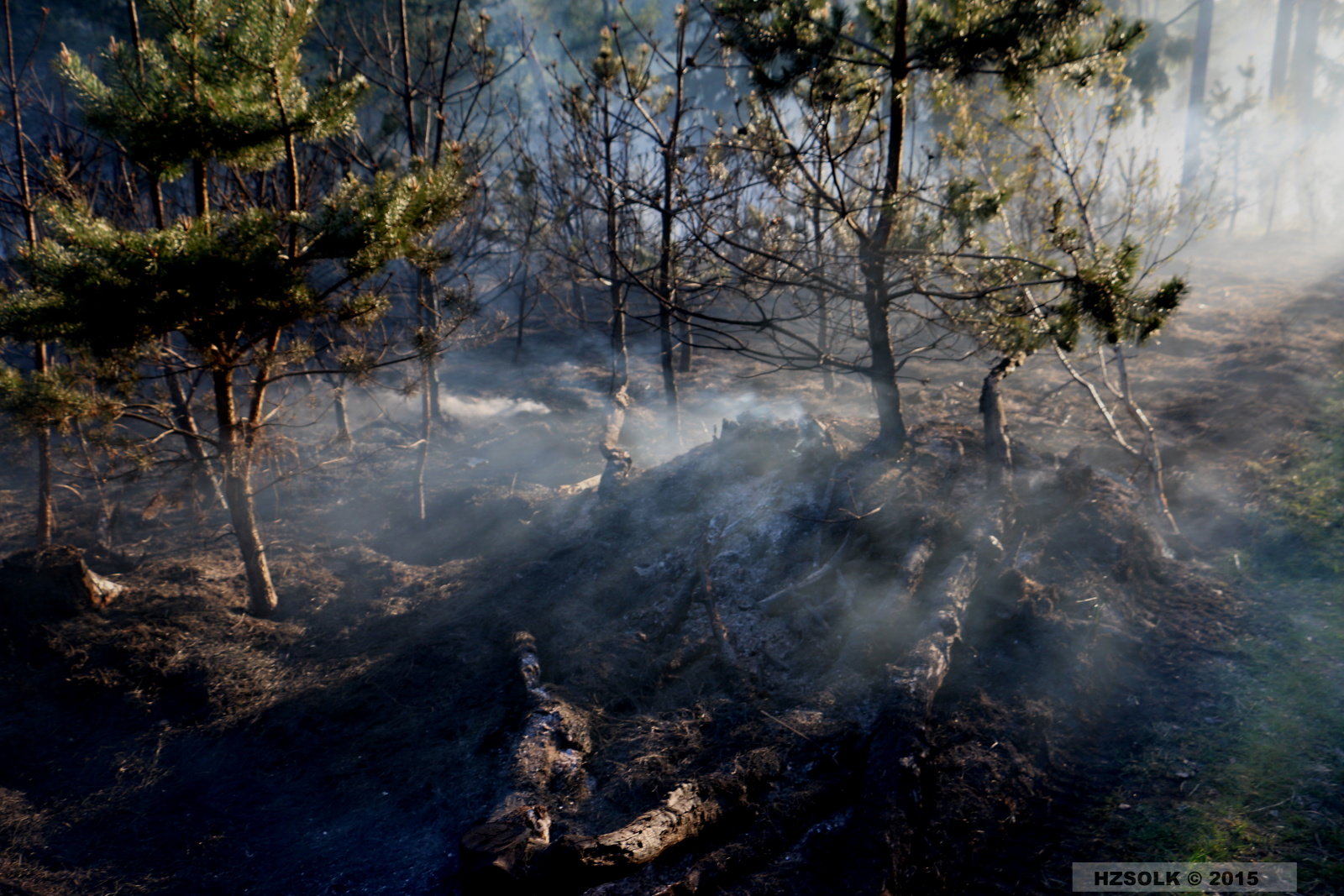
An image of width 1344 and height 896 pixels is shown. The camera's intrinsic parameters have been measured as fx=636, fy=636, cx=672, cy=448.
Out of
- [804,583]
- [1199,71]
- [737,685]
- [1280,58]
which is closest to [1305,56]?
[1280,58]

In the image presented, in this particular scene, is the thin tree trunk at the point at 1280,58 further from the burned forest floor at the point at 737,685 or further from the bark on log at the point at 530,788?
the bark on log at the point at 530,788

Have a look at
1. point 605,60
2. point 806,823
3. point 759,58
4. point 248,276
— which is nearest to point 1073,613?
point 806,823

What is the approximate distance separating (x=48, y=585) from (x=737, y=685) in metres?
7.48

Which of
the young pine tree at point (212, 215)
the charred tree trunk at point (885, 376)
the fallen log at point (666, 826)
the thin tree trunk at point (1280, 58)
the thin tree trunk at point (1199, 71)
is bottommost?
the fallen log at point (666, 826)

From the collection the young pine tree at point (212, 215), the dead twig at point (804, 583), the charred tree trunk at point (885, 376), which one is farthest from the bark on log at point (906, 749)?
the young pine tree at point (212, 215)

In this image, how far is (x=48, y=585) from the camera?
6.89 metres

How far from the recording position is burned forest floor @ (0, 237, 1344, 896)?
12.9 ft

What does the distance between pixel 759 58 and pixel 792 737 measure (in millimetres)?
5753

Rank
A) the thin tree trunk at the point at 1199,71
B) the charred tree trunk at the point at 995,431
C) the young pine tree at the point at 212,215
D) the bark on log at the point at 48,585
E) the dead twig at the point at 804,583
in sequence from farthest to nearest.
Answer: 1. the thin tree trunk at the point at 1199,71
2. the charred tree trunk at the point at 995,431
3. the bark on log at the point at 48,585
4. the dead twig at the point at 804,583
5. the young pine tree at the point at 212,215

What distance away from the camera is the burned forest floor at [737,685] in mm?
3932

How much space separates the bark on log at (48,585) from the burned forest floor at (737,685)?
18 cm

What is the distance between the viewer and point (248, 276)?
5.04 m

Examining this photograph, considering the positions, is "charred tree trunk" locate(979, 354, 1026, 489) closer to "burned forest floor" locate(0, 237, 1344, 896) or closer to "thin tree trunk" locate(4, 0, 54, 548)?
"burned forest floor" locate(0, 237, 1344, 896)

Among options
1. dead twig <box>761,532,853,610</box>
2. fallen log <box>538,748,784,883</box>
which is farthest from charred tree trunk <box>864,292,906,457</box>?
fallen log <box>538,748,784,883</box>
